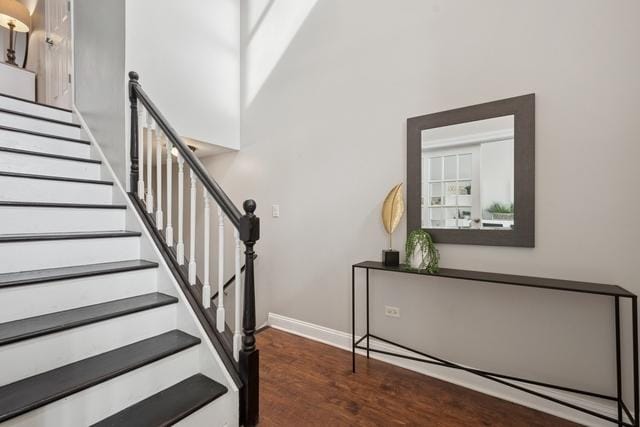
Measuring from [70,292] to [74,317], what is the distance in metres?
0.18

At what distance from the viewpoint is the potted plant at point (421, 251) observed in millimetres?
1879

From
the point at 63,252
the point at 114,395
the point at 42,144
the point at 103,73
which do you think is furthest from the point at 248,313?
the point at 103,73

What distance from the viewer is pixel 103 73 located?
7.66ft

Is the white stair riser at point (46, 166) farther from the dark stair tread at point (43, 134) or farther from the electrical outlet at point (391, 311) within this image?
the electrical outlet at point (391, 311)

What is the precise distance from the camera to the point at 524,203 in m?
1.70

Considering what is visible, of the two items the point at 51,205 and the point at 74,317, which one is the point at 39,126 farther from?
the point at 74,317

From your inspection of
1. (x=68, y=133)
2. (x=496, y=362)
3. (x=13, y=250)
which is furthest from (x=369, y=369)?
(x=68, y=133)

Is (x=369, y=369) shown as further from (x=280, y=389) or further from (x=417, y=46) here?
(x=417, y=46)

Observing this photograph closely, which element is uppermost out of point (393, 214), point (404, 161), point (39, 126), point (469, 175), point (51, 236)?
point (39, 126)

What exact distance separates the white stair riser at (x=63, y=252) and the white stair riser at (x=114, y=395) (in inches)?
31.2

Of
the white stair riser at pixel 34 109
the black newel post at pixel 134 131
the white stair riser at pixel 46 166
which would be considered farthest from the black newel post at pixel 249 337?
the white stair riser at pixel 34 109

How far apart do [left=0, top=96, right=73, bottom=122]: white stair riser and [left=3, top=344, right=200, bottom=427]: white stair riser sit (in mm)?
A: 2524

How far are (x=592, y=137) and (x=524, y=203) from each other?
1.57ft

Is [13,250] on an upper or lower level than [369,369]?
upper
